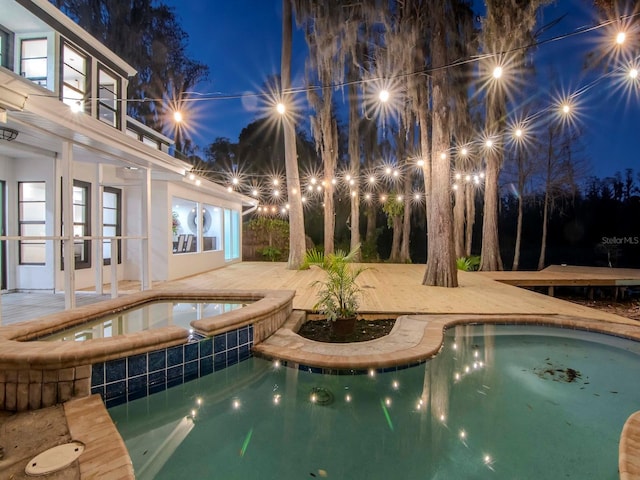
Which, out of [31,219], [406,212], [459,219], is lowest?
[31,219]

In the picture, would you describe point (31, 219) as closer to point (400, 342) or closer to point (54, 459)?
point (54, 459)

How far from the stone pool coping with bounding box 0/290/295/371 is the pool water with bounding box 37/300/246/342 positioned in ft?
0.33

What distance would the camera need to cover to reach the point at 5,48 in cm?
539

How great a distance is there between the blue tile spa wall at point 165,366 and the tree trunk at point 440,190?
16.5 ft

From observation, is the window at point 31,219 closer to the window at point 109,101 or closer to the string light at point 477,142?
the window at point 109,101

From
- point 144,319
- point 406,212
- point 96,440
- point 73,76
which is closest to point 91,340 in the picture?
point 96,440

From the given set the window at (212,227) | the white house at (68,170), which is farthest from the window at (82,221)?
A: the window at (212,227)

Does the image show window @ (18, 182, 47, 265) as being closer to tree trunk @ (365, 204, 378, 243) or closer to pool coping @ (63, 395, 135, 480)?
pool coping @ (63, 395, 135, 480)

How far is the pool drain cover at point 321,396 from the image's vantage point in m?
2.62

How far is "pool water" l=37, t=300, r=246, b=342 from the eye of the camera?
10.3ft

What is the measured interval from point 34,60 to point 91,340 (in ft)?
19.3

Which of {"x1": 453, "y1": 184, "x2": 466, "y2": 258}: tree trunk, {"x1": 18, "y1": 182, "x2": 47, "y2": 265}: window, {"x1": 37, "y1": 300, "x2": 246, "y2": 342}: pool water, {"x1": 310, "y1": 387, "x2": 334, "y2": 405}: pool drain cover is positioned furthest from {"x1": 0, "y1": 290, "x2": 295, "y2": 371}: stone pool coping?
{"x1": 453, "y1": 184, "x2": 466, "y2": 258}: tree trunk

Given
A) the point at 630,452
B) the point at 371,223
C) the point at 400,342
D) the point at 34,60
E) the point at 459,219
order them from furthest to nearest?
1. the point at 371,223
2. the point at 459,219
3. the point at 34,60
4. the point at 400,342
5. the point at 630,452

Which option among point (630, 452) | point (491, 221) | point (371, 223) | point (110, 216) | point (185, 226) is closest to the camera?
point (630, 452)
